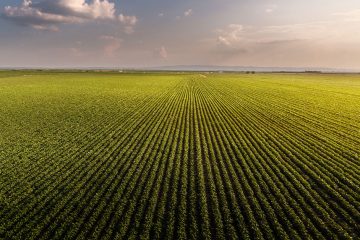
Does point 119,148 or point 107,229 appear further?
point 119,148

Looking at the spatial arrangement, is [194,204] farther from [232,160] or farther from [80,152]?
[80,152]

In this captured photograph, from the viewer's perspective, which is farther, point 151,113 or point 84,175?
point 151,113

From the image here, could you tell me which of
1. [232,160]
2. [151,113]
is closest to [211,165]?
[232,160]

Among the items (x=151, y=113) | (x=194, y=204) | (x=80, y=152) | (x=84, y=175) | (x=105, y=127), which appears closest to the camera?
(x=194, y=204)

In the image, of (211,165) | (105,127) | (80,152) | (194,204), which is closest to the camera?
(194,204)

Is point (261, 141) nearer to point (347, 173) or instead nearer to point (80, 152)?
point (347, 173)

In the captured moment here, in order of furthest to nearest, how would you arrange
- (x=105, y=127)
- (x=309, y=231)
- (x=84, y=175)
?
(x=105, y=127) < (x=84, y=175) < (x=309, y=231)

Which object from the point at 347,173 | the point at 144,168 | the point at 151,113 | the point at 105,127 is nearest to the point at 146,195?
the point at 144,168

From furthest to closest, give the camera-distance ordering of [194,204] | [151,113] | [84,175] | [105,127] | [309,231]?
1. [151,113]
2. [105,127]
3. [84,175]
4. [194,204]
5. [309,231]
